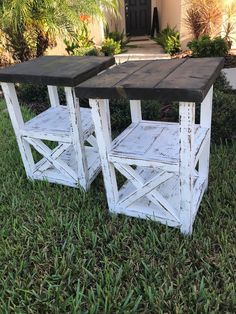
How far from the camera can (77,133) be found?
7.39 ft

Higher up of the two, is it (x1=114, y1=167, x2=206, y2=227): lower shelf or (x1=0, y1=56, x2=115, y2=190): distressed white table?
(x1=0, y1=56, x2=115, y2=190): distressed white table

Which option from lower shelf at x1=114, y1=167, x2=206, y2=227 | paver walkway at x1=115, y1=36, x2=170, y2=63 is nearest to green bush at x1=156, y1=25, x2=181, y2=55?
paver walkway at x1=115, y1=36, x2=170, y2=63

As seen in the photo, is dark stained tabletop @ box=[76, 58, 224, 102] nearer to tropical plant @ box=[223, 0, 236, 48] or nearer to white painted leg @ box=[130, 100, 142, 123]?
white painted leg @ box=[130, 100, 142, 123]

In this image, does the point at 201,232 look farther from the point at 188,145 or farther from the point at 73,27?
the point at 73,27

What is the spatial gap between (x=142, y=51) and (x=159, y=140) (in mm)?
6768

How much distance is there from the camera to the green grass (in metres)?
1.61

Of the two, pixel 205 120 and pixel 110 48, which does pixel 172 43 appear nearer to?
pixel 110 48

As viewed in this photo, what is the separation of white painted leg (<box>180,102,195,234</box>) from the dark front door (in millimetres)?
9770

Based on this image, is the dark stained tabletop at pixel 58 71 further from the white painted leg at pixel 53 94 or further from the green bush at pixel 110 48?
the green bush at pixel 110 48

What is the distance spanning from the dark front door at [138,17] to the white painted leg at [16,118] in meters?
9.06

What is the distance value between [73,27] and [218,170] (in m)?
4.57

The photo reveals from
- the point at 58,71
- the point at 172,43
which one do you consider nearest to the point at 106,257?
the point at 58,71

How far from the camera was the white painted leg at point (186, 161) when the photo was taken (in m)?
1.62

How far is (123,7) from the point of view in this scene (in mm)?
10172
